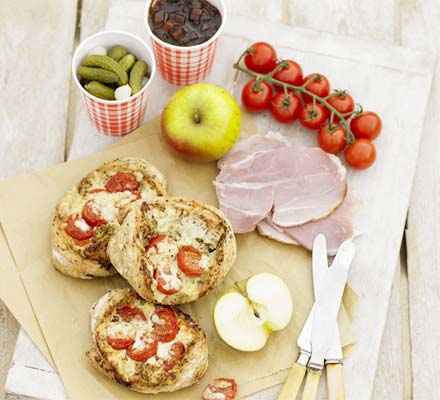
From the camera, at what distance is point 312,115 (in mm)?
3547

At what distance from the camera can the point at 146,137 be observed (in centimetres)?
356

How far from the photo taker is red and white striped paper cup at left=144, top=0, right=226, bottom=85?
11.2 feet

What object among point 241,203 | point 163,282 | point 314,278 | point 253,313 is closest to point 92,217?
point 163,282

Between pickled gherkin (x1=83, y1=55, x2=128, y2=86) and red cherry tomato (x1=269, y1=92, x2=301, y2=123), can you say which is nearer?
pickled gherkin (x1=83, y1=55, x2=128, y2=86)

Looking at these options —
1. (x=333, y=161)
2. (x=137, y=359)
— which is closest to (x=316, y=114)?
(x=333, y=161)

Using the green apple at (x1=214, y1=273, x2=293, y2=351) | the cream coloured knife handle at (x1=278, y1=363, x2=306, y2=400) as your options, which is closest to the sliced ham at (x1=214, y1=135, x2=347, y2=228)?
the green apple at (x1=214, y1=273, x2=293, y2=351)

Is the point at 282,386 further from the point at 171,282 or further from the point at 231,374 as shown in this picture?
the point at 171,282

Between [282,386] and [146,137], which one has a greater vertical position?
[146,137]

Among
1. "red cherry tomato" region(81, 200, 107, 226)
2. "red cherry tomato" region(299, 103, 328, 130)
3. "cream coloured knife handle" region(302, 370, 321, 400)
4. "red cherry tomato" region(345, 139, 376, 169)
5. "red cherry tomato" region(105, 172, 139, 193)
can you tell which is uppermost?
"red cherry tomato" region(299, 103, 328, 130)

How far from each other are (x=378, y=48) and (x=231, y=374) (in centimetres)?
187

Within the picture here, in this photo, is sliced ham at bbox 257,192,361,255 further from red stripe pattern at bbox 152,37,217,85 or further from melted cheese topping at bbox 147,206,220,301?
red stripe pattern at bbox 152,37,217,85

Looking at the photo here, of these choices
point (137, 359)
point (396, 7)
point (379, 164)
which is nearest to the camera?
point (137, 359)

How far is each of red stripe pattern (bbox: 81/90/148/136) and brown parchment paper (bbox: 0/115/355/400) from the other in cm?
7

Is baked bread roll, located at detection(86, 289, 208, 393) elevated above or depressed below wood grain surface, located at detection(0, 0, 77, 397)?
below
